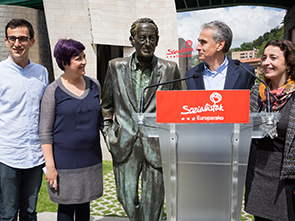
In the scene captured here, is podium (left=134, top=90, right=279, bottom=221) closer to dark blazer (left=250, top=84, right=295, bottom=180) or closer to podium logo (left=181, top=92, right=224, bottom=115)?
podium logo (left=181, top=92, right=224, bottom=115)

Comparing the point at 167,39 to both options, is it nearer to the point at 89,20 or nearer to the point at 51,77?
the point at 89,20

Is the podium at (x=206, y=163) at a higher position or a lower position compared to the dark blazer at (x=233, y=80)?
lower

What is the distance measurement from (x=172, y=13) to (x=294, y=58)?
13.6 m

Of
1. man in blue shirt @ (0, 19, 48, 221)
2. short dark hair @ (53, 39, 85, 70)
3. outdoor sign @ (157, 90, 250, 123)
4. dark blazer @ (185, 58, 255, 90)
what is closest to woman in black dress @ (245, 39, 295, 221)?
dark blazer @ (185, 58, 255, 90)

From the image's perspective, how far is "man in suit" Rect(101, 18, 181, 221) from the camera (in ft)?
8.20

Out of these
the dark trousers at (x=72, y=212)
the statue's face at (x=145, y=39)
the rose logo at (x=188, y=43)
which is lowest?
the dark trousers at (x=72, y=212)

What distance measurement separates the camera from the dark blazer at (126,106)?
2506mm

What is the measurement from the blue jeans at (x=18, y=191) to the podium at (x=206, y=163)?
4.92ft

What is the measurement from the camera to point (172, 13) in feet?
48.6

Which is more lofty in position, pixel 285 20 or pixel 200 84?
pixel 285 20

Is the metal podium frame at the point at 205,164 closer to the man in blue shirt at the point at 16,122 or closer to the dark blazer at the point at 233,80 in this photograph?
the dark blazer at the point at 233,80

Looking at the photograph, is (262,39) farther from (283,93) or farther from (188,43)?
(283,93)

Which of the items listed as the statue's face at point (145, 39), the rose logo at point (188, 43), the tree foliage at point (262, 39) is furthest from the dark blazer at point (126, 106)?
the tree foliage at point (262, 39)

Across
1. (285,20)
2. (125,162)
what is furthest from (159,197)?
(285,20)
